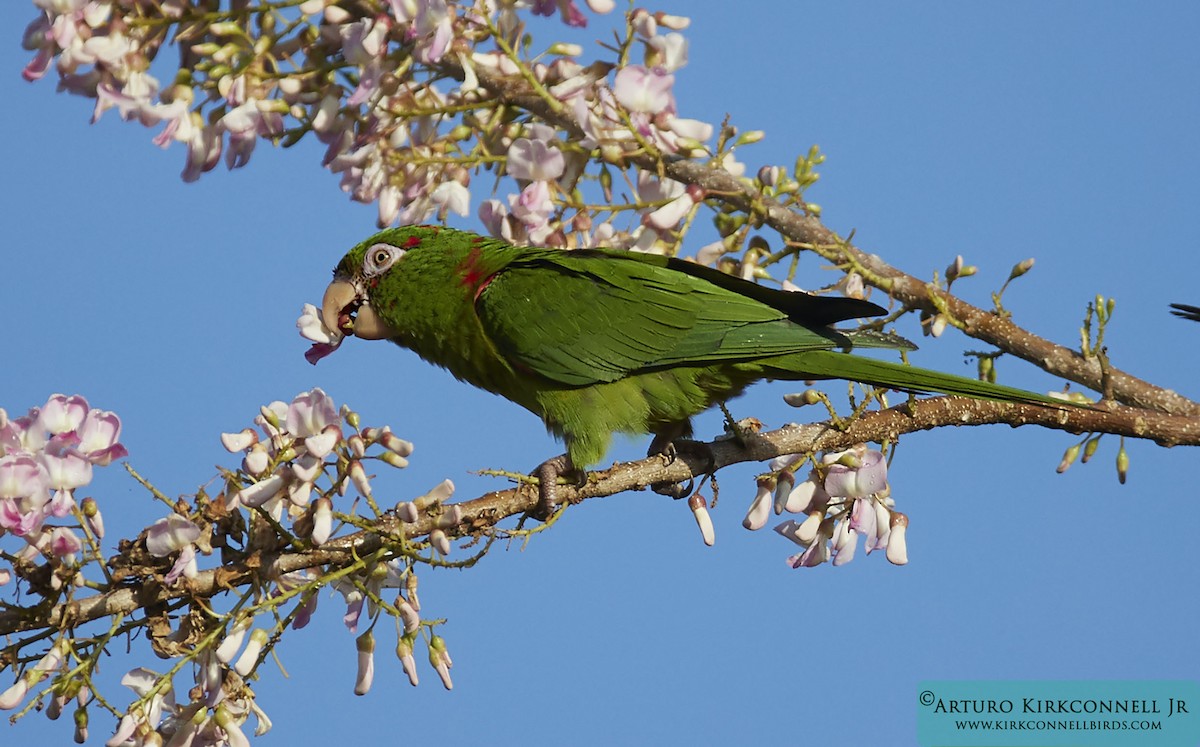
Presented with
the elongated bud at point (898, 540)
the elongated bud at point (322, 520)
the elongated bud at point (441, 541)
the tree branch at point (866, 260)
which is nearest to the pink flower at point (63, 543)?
the elongated bud at point (322, 520)

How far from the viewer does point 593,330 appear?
407 cm

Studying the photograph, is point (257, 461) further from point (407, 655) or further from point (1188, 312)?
point (1188, 312)

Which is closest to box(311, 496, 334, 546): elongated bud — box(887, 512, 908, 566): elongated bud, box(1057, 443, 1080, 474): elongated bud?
box(887, 512, 908, 566): elongated bud

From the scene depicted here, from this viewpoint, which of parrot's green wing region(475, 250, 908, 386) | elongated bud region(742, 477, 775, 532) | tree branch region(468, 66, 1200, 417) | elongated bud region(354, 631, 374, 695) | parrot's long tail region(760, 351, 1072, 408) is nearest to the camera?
elongated bud region(354, 631, 374, 695)

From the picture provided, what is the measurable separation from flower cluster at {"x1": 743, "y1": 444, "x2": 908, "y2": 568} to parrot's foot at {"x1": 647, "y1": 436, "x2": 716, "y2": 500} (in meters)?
0.26

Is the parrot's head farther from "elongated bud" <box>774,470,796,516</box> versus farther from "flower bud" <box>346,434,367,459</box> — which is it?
"elongated bud" <box>774,470,796,516</box>

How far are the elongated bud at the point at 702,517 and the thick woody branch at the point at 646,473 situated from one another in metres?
0.13

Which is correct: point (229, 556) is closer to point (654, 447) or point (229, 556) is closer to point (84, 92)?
point (654, 447)

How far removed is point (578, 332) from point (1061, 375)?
1.82 metres

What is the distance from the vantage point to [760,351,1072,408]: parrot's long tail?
3564 mm

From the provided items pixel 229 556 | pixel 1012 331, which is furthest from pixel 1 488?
pixel 1012 331

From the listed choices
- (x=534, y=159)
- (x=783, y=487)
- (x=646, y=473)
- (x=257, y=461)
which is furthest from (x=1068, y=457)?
(x=257, y=461)

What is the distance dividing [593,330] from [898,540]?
3.97 feet

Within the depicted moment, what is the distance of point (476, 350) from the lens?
4.29 metres
